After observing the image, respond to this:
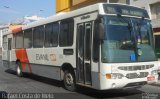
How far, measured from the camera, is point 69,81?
12469 millimetres

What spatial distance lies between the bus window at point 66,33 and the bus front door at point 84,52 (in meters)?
0.59

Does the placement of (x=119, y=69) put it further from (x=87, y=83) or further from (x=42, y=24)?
(x=42, y=24)

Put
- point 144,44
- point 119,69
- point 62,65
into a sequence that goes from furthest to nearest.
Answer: point 62,65
point 144,44
point 119,69

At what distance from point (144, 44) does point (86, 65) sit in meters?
2.03

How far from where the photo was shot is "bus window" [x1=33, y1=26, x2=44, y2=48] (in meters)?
15.1

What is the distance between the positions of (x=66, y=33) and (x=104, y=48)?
2848 millimetres

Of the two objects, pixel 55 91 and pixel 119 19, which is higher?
pixel 119 19

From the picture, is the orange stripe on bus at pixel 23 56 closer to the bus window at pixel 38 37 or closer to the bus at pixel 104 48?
the bus window at pixel 38 37

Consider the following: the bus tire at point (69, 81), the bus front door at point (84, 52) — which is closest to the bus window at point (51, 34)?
the bus tire at point (69, 81)

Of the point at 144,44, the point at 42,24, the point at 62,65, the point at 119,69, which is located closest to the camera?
the point at 119,69

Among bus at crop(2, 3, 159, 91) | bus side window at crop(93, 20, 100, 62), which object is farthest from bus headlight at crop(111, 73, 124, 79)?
bus side window at crop(93, 20, 100, 62)

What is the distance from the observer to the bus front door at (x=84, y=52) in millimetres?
11000

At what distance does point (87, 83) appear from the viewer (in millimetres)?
11070

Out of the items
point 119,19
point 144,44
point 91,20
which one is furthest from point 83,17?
point 144,44
